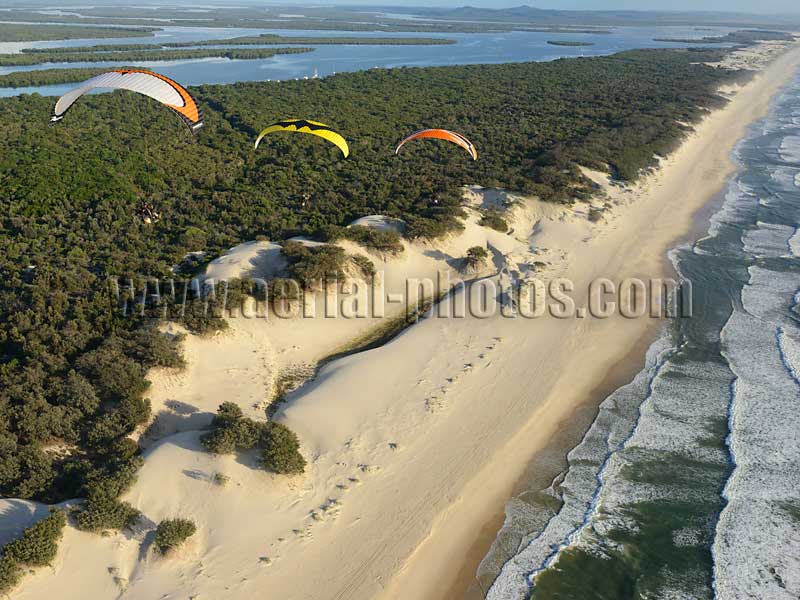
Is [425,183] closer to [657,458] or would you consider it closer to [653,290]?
[653,290]

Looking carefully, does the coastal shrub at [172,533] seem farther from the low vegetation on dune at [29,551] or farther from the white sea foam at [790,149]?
the white sea foam at [790,149]

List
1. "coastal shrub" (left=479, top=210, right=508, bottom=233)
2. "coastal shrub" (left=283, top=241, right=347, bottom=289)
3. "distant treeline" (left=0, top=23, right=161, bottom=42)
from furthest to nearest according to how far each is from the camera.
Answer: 1. "distant treeline" (left=0, top=23, right=161, bottom=42)
2. "coastal shrub" (left=479, top=210, right=508, bottom=233)
3. "coastal shrub" (left=283, top=241, right=347, bottom=289)

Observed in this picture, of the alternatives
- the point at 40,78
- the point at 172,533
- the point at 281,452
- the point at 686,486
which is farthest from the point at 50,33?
the point at 686,486

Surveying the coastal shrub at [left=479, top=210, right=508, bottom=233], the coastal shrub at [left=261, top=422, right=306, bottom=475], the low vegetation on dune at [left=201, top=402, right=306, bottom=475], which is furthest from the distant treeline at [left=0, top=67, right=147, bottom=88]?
the coastal shrub at [left=261, top=422, right=306, bottom=475]

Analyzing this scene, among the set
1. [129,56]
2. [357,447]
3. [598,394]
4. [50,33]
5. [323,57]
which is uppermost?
[50,33]

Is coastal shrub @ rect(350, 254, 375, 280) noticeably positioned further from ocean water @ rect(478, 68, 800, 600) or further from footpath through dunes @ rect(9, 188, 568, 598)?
ocean water @ rect(478, 68, 800, 600)

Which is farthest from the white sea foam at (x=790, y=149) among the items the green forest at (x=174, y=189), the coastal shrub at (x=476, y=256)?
the coastal shrub at (x=476, y=256)

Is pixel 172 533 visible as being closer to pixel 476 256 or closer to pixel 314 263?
pixel 314 263
